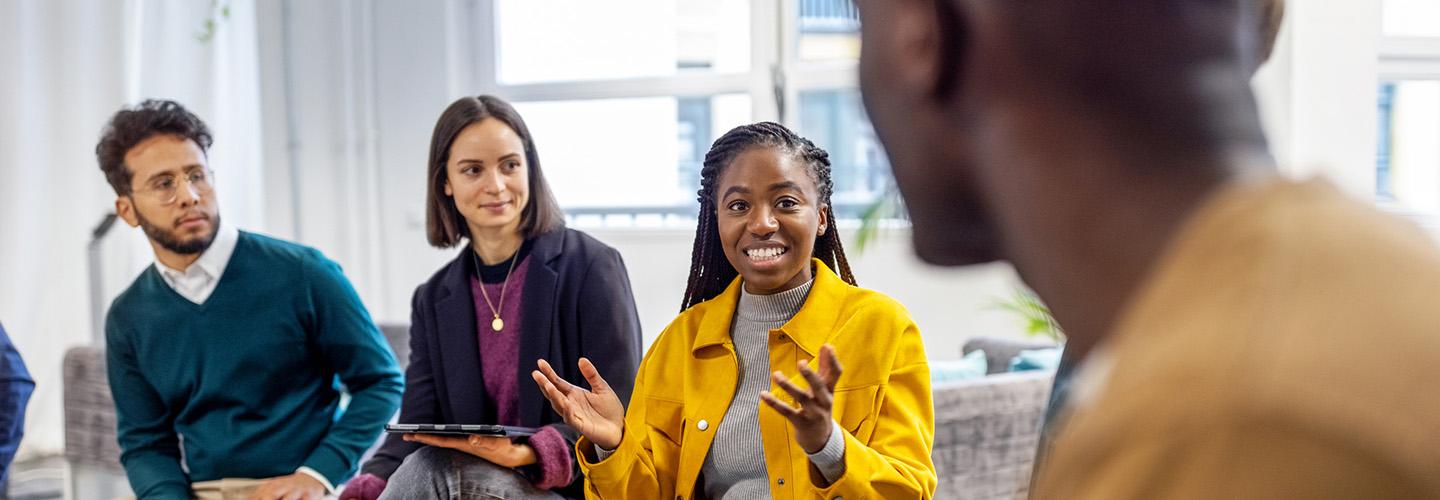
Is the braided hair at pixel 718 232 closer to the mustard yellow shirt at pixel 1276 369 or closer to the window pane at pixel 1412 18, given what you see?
the mustard yellow shirt at pixel 1276 369

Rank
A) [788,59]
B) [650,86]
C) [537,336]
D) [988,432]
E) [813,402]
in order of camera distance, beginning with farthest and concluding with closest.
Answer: [650,86] < [788,59] < [988,432] < [537,336] < [813,402]

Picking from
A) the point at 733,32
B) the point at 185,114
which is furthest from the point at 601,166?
the point at 185,114

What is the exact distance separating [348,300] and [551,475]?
0.85 metres

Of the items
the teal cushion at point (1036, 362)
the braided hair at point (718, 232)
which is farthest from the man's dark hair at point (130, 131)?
the teal cushion at point (1036, 362)

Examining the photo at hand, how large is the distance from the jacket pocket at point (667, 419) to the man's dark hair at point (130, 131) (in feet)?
4.57

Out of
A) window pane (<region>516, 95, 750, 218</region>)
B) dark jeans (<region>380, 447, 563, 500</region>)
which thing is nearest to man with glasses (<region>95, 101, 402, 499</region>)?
dark jeans (<region>380, 447, 563, 500</region>)

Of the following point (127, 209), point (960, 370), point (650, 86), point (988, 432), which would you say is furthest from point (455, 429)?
point (650, 86)

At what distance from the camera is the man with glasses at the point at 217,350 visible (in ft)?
8.73

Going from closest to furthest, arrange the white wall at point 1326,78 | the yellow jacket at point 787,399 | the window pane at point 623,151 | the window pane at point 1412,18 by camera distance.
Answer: the yellow jacket at point 787,399 < the white wall at point 1326,78 < the window pane at point 1412,18 < the window pane at point 623,151

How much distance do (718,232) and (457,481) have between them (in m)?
0.57

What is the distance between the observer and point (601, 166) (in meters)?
6.23

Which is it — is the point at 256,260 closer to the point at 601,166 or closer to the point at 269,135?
the point at 601,166

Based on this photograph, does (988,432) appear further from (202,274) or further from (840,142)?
(840,142)

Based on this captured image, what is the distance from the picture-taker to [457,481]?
6.79ft
